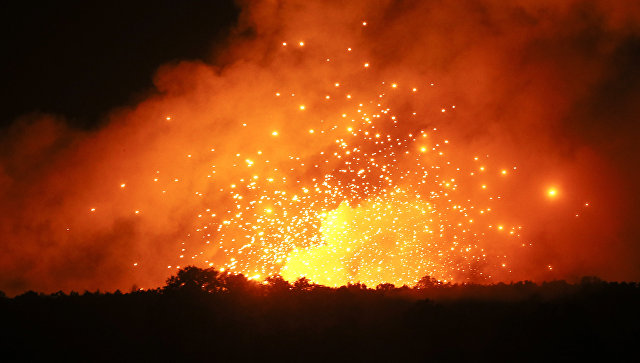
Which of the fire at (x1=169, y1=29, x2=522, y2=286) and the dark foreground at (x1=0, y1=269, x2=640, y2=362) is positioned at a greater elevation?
the fire at (x1=169, y1=29, x2=522, y2=286)

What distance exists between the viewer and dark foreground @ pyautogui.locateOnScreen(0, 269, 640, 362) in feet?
15.0

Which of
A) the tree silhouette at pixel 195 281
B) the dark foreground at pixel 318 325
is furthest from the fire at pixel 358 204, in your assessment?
the dark foreground at pixel 318 325

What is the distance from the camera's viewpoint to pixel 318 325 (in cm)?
487

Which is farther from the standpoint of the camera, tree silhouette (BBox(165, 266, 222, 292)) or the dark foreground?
tree silhouette (BBox(165, 266, 222, 292))

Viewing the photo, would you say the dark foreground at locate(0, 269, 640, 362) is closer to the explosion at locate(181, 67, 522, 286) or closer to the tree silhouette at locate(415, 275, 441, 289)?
the tree silhouette at locate(415, 275, 441, 289)

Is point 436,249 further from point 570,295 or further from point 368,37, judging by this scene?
point 570,295

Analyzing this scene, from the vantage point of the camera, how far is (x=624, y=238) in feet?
44.2

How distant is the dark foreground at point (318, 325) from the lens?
4.57 metres

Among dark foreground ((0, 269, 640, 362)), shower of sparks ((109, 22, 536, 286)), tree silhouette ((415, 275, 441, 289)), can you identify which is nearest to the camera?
dark foreground ((0, 269, 640, 362))

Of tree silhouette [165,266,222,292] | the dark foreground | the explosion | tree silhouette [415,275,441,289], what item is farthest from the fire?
the dark foreground

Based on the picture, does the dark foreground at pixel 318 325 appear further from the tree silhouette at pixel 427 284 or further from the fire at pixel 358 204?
the fire at pixel 358 204

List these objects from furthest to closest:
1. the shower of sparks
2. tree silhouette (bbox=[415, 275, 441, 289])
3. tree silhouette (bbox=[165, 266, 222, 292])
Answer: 1. the shower of sparks
2. tree silhouette (bbox=[415, 275, 441, 289])
3. tree silhouette (bbox=[165, 266, 222, 292])

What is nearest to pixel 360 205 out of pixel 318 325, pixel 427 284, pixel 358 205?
pixel 358 205

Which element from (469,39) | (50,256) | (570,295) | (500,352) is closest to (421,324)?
(500,352)
